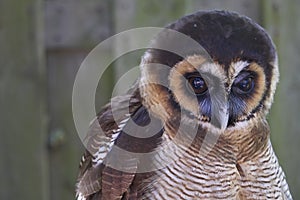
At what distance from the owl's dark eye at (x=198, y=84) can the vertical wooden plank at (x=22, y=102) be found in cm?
138

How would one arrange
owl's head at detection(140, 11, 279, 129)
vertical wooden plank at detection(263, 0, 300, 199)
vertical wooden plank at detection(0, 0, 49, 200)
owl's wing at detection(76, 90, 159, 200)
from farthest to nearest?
vertical wooden plank at detection(263, 0, 300, 199) < vertical wooden plank at detection(0, 0, 49, 200) < owl's wing at detection(76, 90, 159, 200) < owl's head at detection(140, 11, 279, 129)

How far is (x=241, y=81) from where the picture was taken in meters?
2.19

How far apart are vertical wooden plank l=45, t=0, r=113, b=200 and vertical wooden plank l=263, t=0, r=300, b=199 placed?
2.41ft

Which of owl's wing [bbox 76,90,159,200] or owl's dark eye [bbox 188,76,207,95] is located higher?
owl's dark eye [bbox 188,76,207,95]

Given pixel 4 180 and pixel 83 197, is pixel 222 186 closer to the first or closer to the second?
pixel 83 197

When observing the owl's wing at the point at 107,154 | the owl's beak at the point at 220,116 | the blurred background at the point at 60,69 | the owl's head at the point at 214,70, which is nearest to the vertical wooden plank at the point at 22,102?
the blurred background at the point at 60,69

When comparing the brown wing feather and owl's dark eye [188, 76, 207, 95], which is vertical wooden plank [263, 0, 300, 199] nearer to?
the brown wing feather

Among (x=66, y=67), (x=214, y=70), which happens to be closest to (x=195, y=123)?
(x=214, y=70)

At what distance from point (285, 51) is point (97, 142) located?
1390 millimetres

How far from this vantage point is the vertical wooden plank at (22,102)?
3441 millimetres

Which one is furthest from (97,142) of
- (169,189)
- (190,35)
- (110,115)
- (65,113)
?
(65,113)

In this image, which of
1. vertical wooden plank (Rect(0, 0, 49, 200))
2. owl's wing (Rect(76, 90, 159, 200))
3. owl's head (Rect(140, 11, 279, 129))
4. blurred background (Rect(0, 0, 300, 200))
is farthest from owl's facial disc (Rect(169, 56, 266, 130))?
vertical wooden plank (Rect(0, 0, 49, 200))

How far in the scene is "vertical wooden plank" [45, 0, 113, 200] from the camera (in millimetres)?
3486

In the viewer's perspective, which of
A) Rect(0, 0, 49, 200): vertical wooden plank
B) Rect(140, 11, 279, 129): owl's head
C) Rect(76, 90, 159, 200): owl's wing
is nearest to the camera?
Rect(140, 11, 279, 129): owl's head
